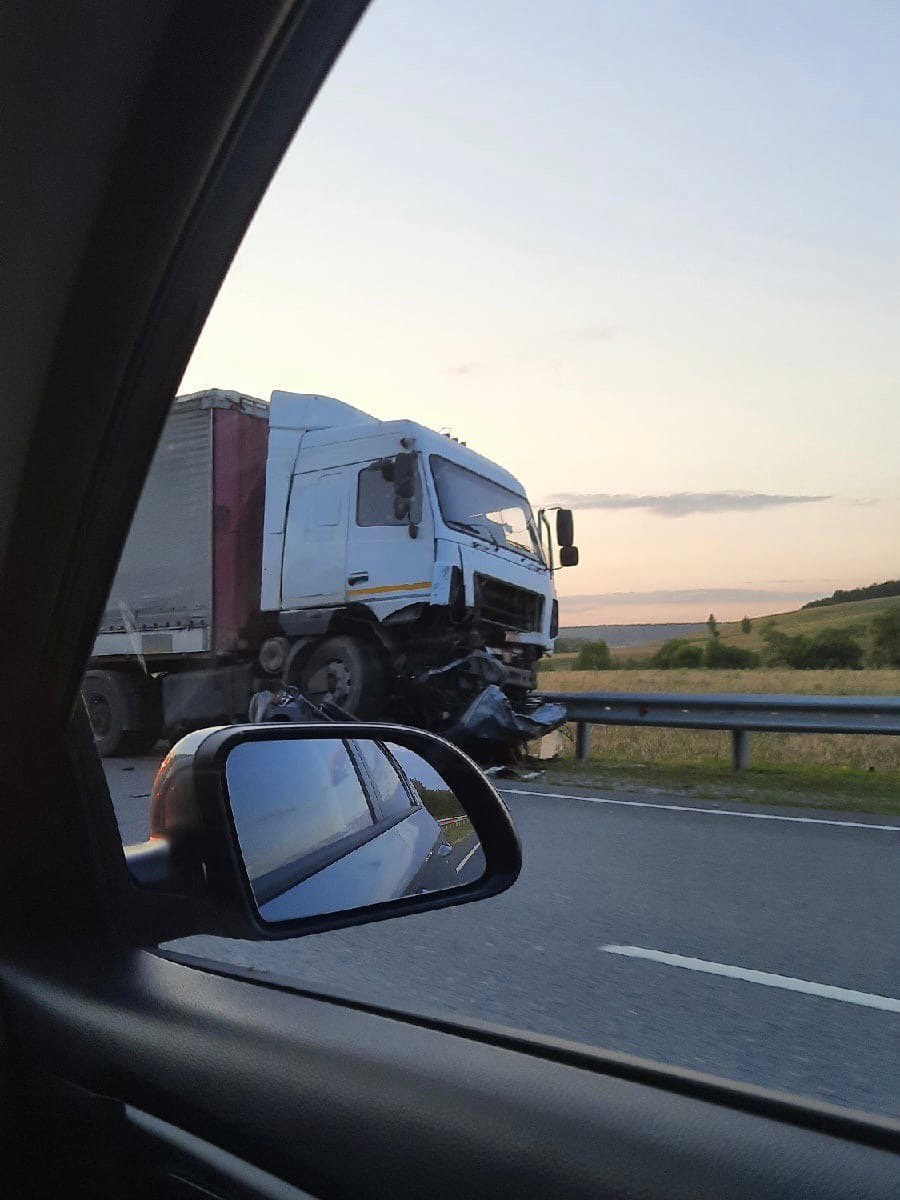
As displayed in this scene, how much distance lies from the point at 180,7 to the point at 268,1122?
46.1 inches

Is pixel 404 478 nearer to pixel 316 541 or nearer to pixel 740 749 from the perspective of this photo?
pixel 316 541

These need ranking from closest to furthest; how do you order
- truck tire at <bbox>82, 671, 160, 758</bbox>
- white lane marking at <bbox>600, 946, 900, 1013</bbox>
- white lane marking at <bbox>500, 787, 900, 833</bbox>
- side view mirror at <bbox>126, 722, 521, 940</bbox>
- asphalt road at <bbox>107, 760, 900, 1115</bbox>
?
side view mirror at <bbox>126, 722, 521, 940</bbox>
truck tire at <bbox>82, 671, 160, 758</bbox>
asphalt road at <bbox>107, 760, 900, 1115</bbox>
white lane marking at <bbox>600, 946, 900, 1013</bbox>
white lane marking at <bbox>500, 787, 900, 833</bbox>

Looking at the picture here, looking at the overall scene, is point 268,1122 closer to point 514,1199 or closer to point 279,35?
point 514,1199

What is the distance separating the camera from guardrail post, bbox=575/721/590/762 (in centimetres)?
1158

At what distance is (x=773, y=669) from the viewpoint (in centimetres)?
1216

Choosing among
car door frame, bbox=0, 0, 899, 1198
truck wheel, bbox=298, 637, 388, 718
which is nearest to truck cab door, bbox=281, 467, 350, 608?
truck wheel, bbox=298, 637, 388, 718

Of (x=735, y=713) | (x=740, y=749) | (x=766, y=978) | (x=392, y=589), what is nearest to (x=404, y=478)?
(x=392, y=589)

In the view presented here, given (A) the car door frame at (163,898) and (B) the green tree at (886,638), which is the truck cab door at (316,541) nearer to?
(B) the green tree at (886,638)

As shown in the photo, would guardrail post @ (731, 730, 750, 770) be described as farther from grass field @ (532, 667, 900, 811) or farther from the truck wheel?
the truck wheel

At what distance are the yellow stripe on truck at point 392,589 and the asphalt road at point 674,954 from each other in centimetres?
406

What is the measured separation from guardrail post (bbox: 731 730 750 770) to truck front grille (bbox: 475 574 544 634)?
2.39 meters

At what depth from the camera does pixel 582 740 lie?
38.1 ft

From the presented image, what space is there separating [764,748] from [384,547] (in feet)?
13.8

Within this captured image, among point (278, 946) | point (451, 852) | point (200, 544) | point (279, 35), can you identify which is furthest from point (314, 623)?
point (279, 35)
